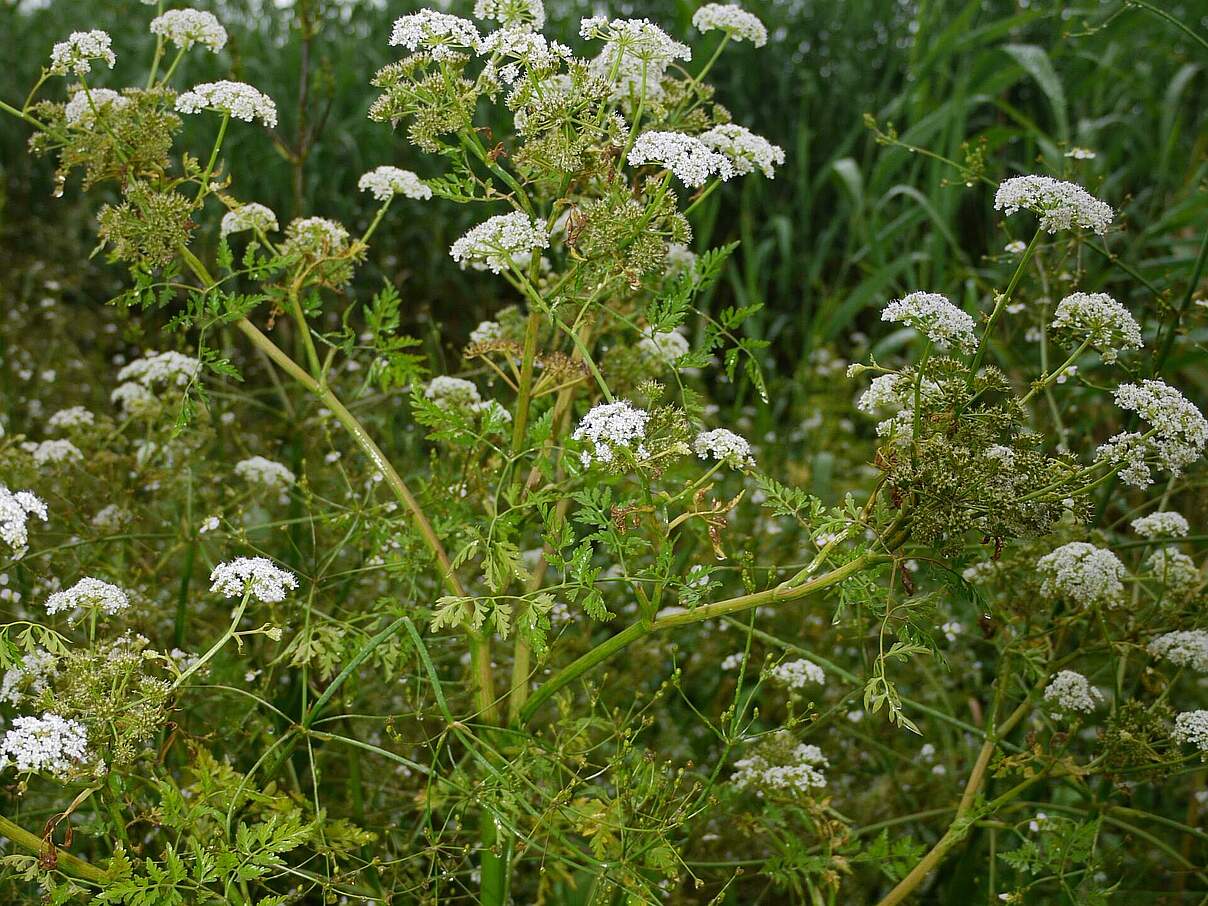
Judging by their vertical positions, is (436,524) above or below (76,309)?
above

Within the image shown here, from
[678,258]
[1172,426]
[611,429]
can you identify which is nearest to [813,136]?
[678,258]

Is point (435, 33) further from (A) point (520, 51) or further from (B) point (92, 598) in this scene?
(B) point (92, 598)

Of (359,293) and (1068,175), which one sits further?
(359,293)

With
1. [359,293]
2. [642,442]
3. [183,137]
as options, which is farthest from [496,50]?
[183,137]

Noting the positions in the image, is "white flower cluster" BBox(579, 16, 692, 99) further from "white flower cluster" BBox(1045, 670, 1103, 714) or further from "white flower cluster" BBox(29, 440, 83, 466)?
"white flower cluster" BBox(29, 440, 83, 466)

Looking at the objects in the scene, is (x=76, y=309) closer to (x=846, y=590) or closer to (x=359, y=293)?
(x=359, y=293)

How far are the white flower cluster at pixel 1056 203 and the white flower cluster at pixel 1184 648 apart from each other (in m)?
0.96

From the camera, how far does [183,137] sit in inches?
259

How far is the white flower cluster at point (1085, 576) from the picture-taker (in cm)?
223

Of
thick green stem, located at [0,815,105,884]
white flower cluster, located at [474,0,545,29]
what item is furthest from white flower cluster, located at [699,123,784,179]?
thick green stem, located at [0,815,105,884]

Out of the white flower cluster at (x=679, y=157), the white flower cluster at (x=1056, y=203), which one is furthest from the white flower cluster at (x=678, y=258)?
the white flower cluster at (x=1056, y=203)

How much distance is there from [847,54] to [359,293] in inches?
129

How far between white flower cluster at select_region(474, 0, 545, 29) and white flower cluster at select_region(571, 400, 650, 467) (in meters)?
0.76

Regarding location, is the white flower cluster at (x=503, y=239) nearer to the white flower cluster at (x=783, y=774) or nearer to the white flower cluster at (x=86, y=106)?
the white flower cluster at (x=86, y=106)
